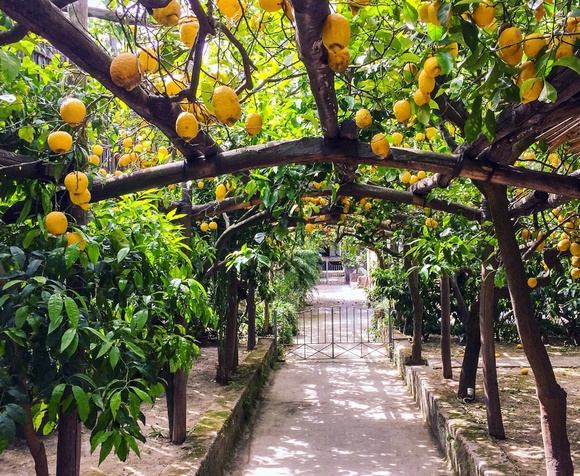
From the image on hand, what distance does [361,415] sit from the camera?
21.5ft

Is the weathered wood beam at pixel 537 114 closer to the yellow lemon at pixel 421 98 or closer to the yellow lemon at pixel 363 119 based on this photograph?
the yellow lemon at pixel 421 98

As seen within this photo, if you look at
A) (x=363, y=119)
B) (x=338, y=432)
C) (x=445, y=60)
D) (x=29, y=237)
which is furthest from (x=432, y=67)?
(x=338, y=432)

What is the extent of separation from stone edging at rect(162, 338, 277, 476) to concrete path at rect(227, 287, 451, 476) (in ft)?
0.60

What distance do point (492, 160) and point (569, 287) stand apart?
7248 millimetres

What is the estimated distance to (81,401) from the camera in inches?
75.0

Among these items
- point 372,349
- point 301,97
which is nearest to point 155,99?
point 301,97

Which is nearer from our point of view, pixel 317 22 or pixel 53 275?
pixel 317 22

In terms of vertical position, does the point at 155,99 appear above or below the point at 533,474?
above

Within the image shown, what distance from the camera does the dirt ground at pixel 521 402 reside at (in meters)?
4.20

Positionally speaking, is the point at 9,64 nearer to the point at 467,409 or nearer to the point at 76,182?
the point at 76,182

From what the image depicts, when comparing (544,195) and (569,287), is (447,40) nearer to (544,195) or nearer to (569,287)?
(544,195)

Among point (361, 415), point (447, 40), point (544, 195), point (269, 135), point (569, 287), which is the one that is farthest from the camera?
point (569, 287)

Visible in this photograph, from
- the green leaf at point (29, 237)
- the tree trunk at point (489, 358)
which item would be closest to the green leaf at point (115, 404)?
the green leaf at point (29, 237)

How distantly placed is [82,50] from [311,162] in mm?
1012
